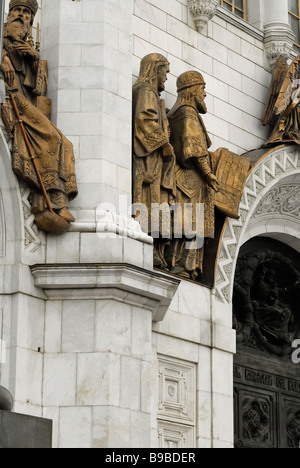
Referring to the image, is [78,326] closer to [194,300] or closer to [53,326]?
[53,326]

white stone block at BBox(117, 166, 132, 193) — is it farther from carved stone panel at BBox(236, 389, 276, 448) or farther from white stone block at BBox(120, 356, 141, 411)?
carved stone panel at BBox(236, 389, 276, 448)

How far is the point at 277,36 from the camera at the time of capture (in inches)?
731

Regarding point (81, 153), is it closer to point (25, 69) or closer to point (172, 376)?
point (25, 69)

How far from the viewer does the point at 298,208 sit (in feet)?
62.4

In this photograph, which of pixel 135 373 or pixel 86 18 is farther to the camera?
pixel 86 18

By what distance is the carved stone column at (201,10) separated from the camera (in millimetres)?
17234

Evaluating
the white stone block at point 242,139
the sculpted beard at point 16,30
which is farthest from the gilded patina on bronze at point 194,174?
the sculpted beard at point 16,30

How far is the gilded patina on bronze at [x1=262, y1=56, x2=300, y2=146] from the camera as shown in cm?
1781

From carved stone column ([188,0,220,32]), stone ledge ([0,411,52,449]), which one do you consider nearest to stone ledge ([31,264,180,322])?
stone ledge ([0,411,52,449])

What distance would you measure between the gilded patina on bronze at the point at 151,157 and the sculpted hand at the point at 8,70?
1.93m

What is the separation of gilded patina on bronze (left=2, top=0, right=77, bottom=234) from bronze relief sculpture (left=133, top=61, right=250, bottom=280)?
1407mm

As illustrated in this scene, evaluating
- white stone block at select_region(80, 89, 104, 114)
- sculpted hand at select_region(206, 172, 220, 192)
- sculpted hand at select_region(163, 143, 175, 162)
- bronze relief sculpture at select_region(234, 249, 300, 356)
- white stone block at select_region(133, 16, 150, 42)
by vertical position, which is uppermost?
white stone block at select_region(133, 16, 150, 42)

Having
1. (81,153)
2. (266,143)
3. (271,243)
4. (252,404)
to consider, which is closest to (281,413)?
(252,404)

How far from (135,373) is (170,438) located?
1.73 meters
